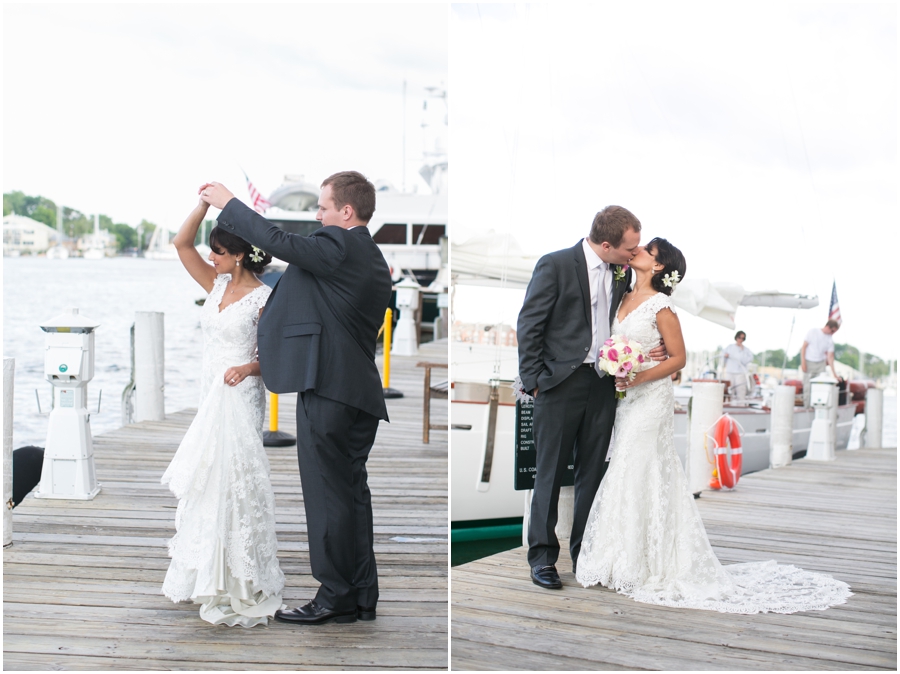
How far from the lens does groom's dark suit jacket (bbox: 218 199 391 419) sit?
3111mm

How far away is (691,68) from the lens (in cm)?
1157

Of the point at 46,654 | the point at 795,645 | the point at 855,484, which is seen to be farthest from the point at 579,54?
the point at 46,654

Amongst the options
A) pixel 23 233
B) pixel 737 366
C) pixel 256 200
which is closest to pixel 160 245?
pixel 23 233

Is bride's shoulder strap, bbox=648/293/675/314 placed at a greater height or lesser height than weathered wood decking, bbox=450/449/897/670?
greater

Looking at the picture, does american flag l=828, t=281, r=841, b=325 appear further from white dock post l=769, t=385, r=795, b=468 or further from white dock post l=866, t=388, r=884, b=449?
white dock post l=769, t=385, r=795, b=468

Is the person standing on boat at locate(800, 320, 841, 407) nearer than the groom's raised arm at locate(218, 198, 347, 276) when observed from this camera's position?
No

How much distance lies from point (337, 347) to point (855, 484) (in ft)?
23.6

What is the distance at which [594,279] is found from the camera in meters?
4.11

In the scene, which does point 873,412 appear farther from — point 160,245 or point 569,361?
point 160,245

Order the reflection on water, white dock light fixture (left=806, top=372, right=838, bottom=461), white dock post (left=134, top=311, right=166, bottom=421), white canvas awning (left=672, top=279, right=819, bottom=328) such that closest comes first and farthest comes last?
white dock post (left=134, top=311, right=166, bottom=421) → white canvas awning (left=672, top=279, right=819, bottom=328) → white dock light fixture (left=806, top=372, right=838, bottom=461) → the reflection on water

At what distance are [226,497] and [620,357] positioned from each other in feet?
6.07

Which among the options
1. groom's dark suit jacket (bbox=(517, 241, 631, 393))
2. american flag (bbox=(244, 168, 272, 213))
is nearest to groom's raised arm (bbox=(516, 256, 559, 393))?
groom's dark suit jacket (bbox=(517, 241, 631, 393))

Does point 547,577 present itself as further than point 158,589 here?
Yes

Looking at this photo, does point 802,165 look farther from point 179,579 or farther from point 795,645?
point 179,579
